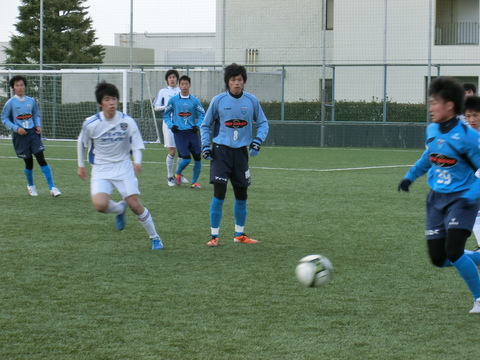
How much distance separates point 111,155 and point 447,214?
3.66 m

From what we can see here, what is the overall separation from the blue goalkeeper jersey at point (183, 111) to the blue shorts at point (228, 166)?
5321mm

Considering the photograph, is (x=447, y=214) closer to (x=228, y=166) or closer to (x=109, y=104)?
(x=228, y=166)

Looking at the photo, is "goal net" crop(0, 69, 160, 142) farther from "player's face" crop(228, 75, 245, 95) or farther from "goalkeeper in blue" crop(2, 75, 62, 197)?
"player's face" crop(228, 75, 245, 95)

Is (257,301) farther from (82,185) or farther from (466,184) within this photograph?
(82,185)

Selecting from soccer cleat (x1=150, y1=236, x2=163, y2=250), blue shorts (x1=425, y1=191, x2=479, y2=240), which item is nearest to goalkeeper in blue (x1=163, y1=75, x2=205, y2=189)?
soccer cleat (x1=150, y1=236, x2=163, y2=250)

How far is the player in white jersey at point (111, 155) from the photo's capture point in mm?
7480

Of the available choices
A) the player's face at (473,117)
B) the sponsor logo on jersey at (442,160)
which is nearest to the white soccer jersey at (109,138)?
the player's face at (473,117)

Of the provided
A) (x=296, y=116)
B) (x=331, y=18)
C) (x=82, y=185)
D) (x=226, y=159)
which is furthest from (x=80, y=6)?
(x=226, y=159)

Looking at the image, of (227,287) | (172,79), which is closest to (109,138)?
(227,287)

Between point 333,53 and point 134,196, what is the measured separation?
883 inches

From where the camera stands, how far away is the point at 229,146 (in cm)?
801

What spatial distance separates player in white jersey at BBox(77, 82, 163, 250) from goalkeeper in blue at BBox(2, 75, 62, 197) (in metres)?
4.36

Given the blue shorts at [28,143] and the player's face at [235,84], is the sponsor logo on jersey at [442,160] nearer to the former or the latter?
the player's face at [235,84]

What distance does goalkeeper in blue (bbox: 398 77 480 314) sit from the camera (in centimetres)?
516
